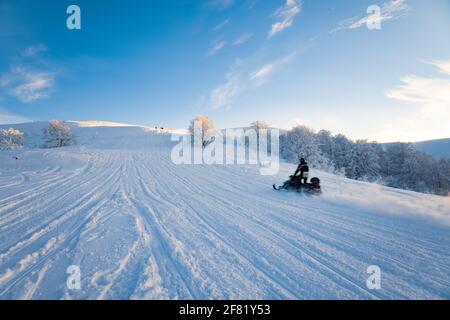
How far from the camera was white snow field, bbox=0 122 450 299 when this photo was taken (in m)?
2.92

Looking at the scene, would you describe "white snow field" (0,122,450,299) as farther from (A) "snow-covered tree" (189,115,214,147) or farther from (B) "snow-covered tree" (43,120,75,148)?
(B) "snow-covered tree" (43,120,75,148)

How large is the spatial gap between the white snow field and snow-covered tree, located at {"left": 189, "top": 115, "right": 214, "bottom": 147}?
26371mm

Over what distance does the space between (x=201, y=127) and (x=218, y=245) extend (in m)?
33.0

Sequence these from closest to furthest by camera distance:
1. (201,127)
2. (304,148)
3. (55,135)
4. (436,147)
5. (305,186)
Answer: (305,186) → (201,127) → (304,148) → (55,135) → (436,147)

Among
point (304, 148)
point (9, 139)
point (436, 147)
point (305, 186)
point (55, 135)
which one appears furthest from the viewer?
point (436, 147)

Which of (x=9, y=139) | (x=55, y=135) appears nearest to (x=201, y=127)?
(x=55, y=135)

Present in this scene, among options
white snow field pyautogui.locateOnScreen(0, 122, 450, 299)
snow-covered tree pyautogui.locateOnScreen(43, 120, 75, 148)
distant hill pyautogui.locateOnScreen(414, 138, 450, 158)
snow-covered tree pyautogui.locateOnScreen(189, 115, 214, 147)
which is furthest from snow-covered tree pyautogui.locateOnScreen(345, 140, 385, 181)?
distant hill pyautogui.locateOnScreen(414, 138, 450, 158)

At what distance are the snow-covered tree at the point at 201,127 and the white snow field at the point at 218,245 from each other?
86.5 feet

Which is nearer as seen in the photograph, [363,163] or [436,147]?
[363,163]

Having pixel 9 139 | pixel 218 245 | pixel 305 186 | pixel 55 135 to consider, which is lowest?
pixel 218 245

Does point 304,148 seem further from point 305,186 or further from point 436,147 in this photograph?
point 436,147

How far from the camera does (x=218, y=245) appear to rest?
4.15m

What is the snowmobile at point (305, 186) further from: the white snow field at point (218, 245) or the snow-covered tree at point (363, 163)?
the snow-covered tree at point (363, 163)
